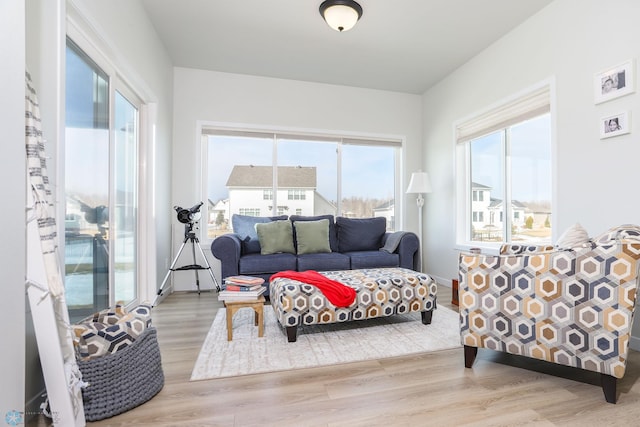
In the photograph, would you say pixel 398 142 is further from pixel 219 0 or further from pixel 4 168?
pixel 4 168

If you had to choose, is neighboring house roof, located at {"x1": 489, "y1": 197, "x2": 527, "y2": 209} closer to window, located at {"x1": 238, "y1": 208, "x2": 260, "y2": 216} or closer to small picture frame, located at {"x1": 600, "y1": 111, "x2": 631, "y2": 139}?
small picture frame, located at {"x1": 600, "y1": 111, "x2": 631, "y2": 139}

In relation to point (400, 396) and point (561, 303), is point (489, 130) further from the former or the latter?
point (400, 396)

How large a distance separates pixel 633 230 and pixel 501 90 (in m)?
2.34

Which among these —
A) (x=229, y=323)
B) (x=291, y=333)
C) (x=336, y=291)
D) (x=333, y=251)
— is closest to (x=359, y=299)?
(x=336, y=291)

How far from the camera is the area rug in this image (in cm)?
196

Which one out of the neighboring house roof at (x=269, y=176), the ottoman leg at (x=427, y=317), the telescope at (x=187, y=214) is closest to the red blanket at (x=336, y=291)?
the ottoman leg at (x=427, y=317)

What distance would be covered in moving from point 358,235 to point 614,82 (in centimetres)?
282

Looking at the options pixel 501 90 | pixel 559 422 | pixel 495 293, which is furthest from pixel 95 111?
pixel 501 90

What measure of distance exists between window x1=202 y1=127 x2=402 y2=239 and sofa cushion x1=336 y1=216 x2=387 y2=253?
1.67 ft

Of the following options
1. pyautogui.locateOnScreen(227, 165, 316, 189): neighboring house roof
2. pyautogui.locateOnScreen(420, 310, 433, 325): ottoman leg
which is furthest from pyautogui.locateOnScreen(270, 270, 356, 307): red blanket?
pyautogui.locateOnScreen(227, 165, 316, 189): neighboring house roof

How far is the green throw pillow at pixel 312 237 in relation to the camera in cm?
382

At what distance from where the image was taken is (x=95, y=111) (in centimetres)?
226

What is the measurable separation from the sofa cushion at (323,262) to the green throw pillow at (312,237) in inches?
4.9

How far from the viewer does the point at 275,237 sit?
3.74 meters
